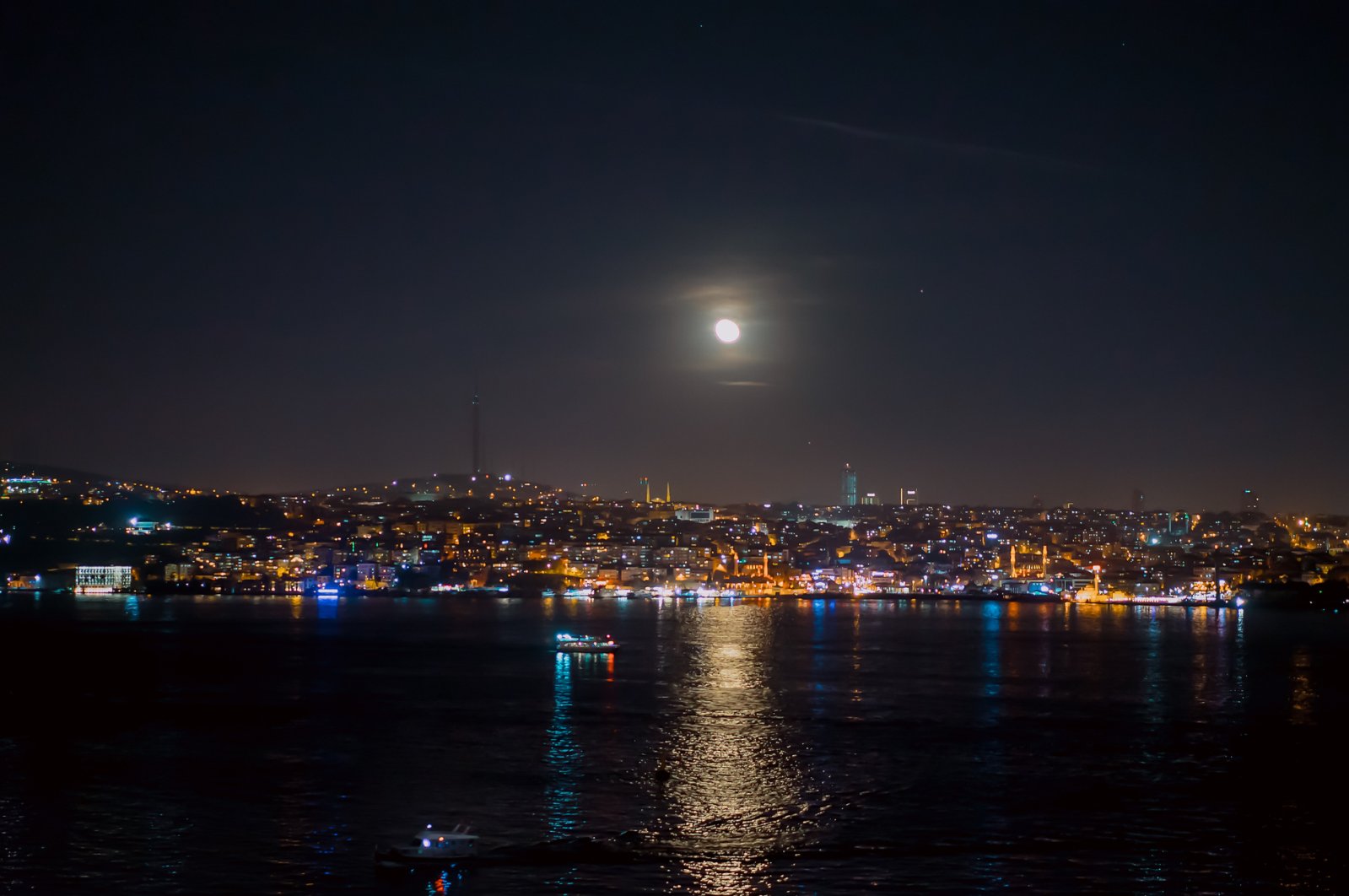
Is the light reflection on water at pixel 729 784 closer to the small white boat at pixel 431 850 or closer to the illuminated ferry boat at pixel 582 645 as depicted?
the small white boat at pixel 431 850

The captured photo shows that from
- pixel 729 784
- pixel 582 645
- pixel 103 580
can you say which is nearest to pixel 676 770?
pixel 729 784

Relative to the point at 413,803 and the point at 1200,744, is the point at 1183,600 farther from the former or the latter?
the point at 413,803

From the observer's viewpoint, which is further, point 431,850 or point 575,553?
point 575,553

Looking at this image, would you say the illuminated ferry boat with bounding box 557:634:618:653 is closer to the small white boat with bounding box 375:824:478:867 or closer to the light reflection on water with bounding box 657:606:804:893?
the light reflection on water with bounding box 657:606:804:893

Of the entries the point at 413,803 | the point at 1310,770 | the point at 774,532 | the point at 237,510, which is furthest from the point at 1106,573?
the point at 413,803

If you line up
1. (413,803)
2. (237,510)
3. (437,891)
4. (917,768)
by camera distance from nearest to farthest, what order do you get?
1. (437,891)
2. (413,803)
3. (917,768)
4. (237,510)

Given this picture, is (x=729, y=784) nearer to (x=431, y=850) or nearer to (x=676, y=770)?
(x=676, y=770)

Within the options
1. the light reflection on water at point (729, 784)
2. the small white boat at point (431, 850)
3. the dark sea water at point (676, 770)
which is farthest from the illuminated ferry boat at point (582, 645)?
the small white boat at point (431, 850)
